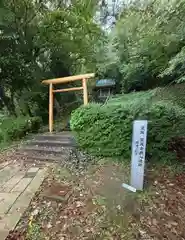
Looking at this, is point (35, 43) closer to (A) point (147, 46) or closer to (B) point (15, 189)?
(A) point (147, 46)

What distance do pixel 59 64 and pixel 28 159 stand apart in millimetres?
4885

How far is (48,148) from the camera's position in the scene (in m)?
5.76

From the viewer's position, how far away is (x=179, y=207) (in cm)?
357

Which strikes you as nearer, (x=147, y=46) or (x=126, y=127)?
(x=126, y=127)

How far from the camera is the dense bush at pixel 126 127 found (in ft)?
15.7

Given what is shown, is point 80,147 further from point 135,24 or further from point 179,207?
point 135,24

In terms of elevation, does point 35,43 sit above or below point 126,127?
above

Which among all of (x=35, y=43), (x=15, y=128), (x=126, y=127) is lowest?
(x=15, y=128)

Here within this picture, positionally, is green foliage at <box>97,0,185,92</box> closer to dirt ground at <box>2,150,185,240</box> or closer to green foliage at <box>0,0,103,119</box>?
green foliage at <box>0,0,103,119</box>

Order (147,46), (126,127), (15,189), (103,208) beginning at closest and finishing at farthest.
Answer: (103,208)
(15,189)
(126,127)
(147,46)

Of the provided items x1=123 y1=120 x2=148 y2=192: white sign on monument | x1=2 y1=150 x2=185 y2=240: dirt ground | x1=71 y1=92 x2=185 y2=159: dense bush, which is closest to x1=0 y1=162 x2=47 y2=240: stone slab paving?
x1=2 y1=150 x2=185 y2=240: dirt ground

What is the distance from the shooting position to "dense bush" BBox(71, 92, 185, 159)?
4.78m

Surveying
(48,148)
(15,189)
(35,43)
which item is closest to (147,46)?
(35,43)

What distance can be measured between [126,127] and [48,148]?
1883mm
